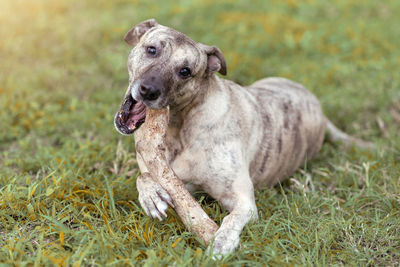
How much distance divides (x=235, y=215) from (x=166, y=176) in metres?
0.55

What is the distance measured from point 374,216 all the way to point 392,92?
2.72 metres

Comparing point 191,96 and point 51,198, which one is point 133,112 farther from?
point 51,198

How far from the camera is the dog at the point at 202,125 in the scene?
3.10m

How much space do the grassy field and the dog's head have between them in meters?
0.62

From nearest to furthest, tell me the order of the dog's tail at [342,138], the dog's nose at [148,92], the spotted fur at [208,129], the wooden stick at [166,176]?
the wooden stick at [166,176] → the dog's nose at [148,92] → the spotted fur at [208,129] → the dog's tail at [342,138]

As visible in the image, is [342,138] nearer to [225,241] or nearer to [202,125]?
[202,125]

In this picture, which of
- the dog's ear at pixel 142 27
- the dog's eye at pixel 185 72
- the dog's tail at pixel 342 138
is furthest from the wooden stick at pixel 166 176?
the dog's tail at pixel 342 138

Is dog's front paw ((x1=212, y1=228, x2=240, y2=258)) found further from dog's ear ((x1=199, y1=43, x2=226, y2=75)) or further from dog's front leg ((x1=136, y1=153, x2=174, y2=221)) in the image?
dog's ear ((x1=199, y1=43, x2=226, y2=75))

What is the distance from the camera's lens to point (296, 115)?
14.4 ft

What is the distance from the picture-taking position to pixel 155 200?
3027mm

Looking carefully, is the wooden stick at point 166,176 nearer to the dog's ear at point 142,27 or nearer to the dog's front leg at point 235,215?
the dog's front leg at point 235,215

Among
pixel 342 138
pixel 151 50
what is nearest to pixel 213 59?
pixel 151 50

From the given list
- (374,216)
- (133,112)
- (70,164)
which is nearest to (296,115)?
(374,216)

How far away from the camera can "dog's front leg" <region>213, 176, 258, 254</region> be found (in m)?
2.85
